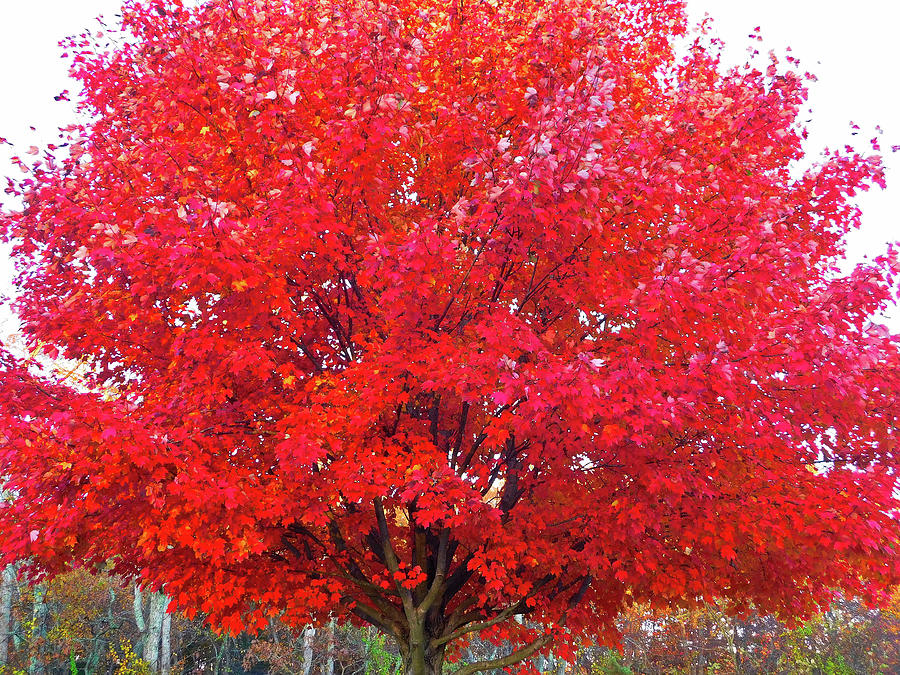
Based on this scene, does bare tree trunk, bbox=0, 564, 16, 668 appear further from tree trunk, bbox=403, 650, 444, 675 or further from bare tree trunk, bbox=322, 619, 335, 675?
tree trunk, bbox=403, 650, 444, 675

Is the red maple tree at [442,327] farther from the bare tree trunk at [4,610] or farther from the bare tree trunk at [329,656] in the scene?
the bare tree trunk at [4,610]

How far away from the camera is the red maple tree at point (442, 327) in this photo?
16.5ft

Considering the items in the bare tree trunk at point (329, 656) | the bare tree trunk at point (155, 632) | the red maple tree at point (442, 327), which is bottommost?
the bare tree trunk at point (329, 656)

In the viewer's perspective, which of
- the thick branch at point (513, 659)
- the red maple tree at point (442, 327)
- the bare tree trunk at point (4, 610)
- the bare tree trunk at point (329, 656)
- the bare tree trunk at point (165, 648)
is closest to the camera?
the red maple tree at point (442, 327)

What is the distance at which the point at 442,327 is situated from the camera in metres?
6.50

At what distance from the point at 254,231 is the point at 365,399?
6.31ft

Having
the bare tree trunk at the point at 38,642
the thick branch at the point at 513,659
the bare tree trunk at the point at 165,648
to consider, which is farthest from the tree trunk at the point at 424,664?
the bare tree trunk at the point at 38,642

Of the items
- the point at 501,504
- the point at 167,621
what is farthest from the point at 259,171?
the point at 167,621

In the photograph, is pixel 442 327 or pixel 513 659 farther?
pixel 513 659

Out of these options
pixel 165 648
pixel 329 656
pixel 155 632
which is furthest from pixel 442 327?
pixel 165 648

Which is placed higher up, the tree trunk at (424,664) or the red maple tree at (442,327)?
the red maple tree at (442,327)

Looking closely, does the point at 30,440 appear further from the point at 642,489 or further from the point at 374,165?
the point at 642,489

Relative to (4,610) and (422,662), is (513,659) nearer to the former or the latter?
(422,662)

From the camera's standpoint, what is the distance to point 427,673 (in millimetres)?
7551
